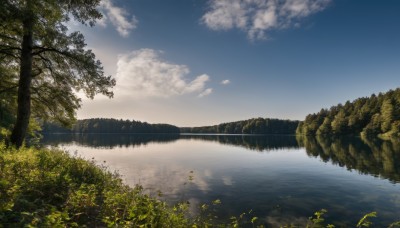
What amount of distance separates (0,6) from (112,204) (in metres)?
10.8

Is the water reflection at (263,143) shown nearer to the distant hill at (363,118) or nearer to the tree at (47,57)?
the distant hill at (363,118)

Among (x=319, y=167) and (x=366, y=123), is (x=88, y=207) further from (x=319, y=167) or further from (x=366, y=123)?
(x=366, y=123)

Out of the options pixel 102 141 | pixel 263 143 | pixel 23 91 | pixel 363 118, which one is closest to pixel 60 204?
pixel 23 91

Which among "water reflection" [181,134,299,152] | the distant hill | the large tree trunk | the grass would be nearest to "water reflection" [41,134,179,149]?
"water reflection" [181,134,299,152]

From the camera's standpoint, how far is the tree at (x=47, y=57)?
46.7 feet

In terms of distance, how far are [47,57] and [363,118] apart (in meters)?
135

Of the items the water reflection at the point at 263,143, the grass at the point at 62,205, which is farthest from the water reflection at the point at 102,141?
the grass at the point at 62,205

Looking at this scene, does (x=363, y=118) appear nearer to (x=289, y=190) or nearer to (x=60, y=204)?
(x=289, y=190)

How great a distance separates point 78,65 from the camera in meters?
18.2

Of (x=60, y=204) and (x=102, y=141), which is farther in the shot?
(x=102, y=141)

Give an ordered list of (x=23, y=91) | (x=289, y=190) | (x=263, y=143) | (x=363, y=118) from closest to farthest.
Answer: (x=23, y=91) < (x=289, y=190) < (x=263, y=143) < (x=363, y=118)

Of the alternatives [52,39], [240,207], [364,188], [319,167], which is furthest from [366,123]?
[52,39]

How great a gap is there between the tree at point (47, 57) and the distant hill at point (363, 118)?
106 meters

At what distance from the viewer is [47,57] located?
62.5 feet
